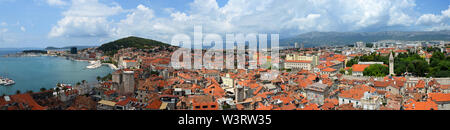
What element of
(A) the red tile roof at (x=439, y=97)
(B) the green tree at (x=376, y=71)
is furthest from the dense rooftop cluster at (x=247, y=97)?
(B) the green tree at (x=376, y=71)

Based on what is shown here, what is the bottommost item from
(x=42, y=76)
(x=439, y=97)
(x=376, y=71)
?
(x=42, y=76)

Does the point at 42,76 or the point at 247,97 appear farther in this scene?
the point at 42,76

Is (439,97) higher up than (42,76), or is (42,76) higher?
(439,97)

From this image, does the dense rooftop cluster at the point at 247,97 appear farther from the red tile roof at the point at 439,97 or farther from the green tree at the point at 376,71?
the green tree at the point at 376,71

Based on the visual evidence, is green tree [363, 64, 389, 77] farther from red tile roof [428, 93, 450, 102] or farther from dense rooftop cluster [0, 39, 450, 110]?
red tile roof [428, 93, 450, 102]

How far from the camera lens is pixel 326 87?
20.3ft

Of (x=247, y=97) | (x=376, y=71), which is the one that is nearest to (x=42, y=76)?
(x=247, y=97)

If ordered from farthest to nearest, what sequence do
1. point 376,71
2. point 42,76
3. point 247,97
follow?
point 42,76, point 376,71, point 247,97

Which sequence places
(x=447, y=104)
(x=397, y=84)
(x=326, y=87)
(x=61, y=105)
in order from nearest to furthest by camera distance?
1. (x=447, y=104)
2. (x=61, y=105)
3. (x=326, y=87)
4. (x=397, y=84)

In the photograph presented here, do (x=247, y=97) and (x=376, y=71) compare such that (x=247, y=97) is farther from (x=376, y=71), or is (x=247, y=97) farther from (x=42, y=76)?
(x=42, y=76)

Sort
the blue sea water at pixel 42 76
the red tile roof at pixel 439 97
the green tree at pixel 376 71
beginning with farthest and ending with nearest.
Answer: the blue sea water at pixel 42 76 → the green tree at pixel 376 71 → the red tile roof at pixel 439 97
